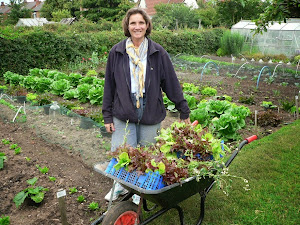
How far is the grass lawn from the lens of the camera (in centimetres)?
302

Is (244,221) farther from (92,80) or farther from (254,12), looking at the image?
(254,12)

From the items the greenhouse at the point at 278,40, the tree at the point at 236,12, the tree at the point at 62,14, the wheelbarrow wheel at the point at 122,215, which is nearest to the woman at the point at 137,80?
the wheelbarrow wheel at the point at 122,215

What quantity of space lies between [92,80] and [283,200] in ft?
18.5

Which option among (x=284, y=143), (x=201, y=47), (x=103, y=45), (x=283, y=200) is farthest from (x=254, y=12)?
(x=283, y=200)

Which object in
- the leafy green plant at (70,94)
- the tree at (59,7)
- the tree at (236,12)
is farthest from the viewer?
the tree at (59,7)

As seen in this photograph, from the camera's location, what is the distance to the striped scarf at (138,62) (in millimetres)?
2721

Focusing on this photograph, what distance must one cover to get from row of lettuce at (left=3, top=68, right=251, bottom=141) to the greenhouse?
11.9m

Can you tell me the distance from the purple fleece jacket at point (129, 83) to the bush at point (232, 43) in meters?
16.4

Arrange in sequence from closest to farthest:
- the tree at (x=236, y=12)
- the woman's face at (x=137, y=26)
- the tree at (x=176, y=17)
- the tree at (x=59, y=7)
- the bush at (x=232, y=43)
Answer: the woman's face at (x=137, y=26) → the bush at (x=232, y=43) → the tree at (x=236, y=12) → the tree at (x=176, y=17) → the tree at (x=59, y=7)

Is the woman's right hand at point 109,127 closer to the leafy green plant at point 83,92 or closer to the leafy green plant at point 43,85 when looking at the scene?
the leafy green plant at point 83,92

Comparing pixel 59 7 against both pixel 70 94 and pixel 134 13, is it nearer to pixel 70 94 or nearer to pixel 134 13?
pixel 70 94

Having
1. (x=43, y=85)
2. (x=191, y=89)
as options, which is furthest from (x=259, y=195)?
(x=43, y=85)

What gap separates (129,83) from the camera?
9.04ft

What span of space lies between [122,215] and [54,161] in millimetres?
1853
